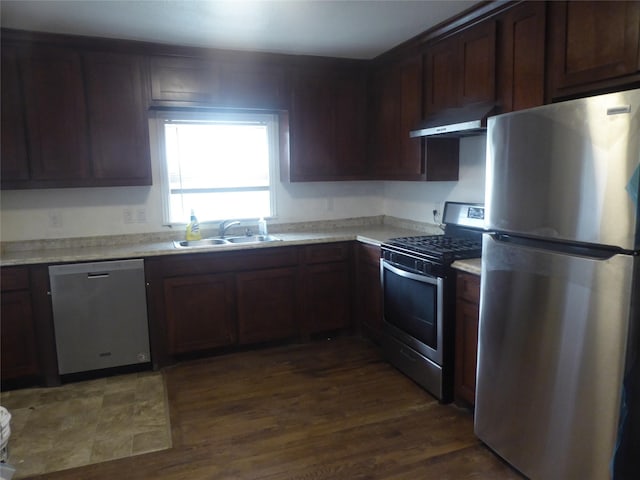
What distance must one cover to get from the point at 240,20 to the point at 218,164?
1.32 metres

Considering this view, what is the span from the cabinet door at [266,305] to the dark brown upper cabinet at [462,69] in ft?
5.54

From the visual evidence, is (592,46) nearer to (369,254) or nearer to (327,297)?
(369,254)

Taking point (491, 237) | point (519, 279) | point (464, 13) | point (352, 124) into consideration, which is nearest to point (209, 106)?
point (352, 124)

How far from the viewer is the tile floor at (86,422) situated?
2328mm

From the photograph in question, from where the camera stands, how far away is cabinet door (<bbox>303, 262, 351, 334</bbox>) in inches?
146

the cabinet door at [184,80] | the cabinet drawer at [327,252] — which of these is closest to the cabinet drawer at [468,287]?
the cabinet drawer at [327,252]

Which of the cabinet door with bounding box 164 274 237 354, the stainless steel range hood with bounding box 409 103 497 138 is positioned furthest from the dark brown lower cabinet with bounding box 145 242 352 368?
the stainless steel range hood with bounding box 409 103 497 138

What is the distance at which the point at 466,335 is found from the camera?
2561 mm

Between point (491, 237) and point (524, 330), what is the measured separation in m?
0.45

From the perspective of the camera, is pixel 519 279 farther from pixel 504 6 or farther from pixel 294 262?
pixel 294 262

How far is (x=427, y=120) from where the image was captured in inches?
126

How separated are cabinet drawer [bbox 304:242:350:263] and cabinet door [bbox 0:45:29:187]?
6.86ft

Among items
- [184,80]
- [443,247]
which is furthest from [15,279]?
[443,247]

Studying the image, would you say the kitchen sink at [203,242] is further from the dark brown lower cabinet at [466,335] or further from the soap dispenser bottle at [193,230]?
the dark brown lower cabinet at [466,335]
